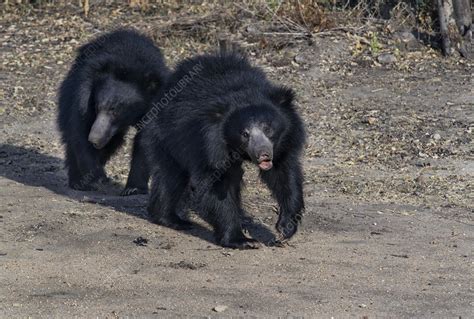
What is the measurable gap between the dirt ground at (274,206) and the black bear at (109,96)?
9.9 inches

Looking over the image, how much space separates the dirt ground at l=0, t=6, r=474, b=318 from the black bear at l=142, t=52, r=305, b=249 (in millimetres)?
233

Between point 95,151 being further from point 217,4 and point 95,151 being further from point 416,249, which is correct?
point 217,4

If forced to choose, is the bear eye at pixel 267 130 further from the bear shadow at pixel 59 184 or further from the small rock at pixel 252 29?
the small rock at pixel 252 29

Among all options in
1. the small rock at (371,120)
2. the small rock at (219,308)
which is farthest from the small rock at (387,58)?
the small rock at (219,308)

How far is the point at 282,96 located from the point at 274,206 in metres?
1.25

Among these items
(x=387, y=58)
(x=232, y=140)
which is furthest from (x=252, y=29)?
(x=232, y=140)

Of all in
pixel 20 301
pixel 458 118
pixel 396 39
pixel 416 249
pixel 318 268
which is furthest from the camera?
pixel 396 39

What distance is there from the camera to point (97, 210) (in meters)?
8.27

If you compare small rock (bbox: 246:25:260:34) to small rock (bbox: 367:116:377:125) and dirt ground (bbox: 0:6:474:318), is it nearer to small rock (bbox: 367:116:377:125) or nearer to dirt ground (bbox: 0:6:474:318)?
dirt ground (bbox: 0:6:474:318)

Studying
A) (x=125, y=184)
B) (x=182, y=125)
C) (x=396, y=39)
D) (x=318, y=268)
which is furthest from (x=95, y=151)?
(x=396, y=39)

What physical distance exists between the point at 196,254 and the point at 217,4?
A: 6.59 metres

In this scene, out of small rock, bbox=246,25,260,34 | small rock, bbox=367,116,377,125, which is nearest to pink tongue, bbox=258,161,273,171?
→ small rock, bbox=367,116,377,125

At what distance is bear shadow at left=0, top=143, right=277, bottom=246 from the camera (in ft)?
25.7

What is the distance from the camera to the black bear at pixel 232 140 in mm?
7242
